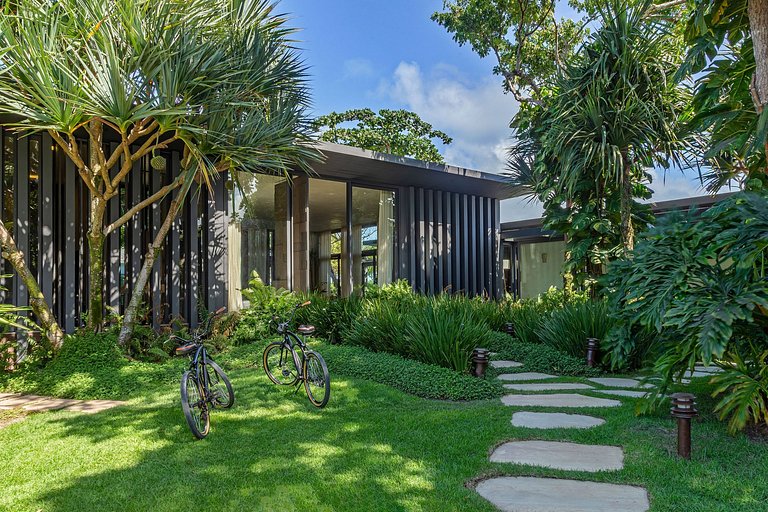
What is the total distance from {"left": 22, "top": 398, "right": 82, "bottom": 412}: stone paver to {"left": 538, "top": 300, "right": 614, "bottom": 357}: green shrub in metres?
4.93

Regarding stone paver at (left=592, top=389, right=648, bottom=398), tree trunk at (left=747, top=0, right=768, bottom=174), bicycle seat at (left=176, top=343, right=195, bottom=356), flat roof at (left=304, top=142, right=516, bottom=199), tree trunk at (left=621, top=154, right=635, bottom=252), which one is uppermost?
flat roof at (left=304, top=142, right=516, bottom=199)

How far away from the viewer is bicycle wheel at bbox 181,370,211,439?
3.05 m

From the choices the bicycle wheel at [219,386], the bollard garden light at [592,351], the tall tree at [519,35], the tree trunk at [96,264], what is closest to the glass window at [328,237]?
the tree trunk at [96,264]

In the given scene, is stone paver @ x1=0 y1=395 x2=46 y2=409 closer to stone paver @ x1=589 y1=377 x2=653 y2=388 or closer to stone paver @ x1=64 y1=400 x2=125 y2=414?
stone paver @ x1=64 y1=400 x2=125 y2=414

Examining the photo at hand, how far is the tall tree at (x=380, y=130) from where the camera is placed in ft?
62.1

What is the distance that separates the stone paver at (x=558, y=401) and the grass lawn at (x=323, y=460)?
0.30 metres

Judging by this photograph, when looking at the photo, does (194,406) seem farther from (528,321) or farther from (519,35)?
(519,35)

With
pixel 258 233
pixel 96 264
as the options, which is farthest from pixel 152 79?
pixel 258 233

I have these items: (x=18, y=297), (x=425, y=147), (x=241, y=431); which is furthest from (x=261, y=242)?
(x=425, y=147)

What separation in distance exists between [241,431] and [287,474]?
3.01 ft

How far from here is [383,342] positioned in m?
5.46

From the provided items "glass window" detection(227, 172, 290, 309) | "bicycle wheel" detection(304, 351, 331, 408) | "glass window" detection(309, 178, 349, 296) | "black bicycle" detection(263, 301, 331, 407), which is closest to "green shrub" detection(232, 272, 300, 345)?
"glass window" detection(227, 172, 290, 309)

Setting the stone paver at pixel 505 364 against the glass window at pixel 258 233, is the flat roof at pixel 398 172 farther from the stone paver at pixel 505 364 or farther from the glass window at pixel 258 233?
the stone paver at pixel 505 364

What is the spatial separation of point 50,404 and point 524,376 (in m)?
4.41
